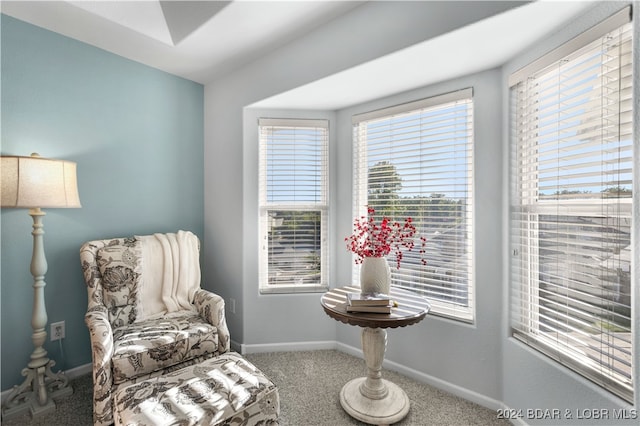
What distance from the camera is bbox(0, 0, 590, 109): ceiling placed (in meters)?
1.55

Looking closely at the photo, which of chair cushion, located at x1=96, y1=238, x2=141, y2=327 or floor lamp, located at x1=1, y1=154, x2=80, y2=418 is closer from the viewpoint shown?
floor lamp, located at x1=1, y1=154, x2=80, y2=418

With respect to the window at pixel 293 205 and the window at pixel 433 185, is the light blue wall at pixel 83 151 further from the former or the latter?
the window at pixel 433 185

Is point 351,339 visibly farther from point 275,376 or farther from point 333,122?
point 333,122

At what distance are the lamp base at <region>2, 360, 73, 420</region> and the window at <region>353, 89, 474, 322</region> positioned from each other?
2.45m

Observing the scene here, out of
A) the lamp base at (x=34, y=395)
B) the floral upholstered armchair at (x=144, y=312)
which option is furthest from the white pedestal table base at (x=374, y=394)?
the lamp base at (x=34, y=395)

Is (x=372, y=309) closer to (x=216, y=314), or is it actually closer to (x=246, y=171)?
(x=216, y=314)

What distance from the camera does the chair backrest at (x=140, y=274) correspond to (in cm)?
205

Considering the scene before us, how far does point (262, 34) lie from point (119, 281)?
2.04 m

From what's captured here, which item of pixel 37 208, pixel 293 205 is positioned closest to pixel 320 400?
pixel 293 205

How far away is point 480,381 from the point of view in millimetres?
1913

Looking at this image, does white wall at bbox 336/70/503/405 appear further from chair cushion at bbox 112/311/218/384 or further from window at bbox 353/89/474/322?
chair cushion at bbox 112/311/218/384

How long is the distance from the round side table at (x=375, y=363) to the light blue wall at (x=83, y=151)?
1.84 m

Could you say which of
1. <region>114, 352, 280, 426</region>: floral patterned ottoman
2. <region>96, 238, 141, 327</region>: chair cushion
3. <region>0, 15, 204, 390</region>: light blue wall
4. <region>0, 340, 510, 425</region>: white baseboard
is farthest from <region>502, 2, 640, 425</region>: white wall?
<region>0, 15, 204, 390</region>: light blue wall

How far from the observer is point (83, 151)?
2236 millimetres
